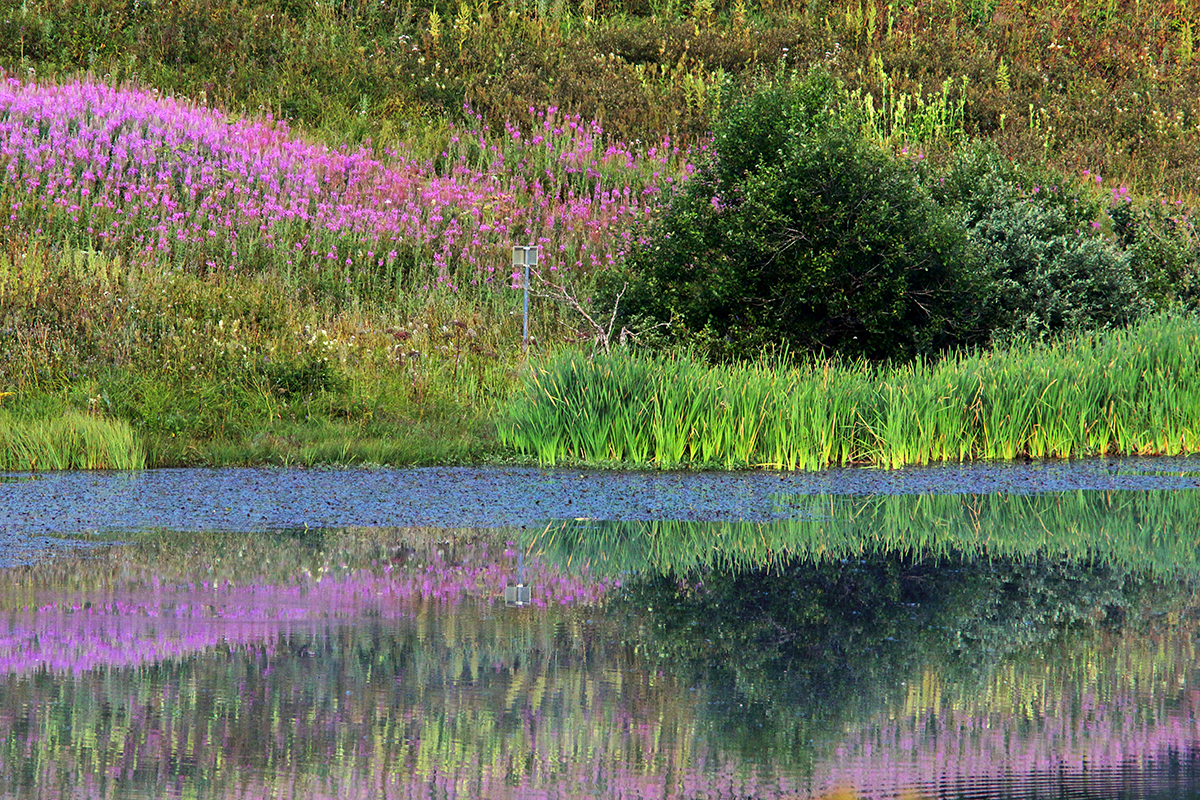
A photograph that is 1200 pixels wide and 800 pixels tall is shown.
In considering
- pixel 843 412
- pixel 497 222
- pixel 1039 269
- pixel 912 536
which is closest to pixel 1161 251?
pixel 1039 269

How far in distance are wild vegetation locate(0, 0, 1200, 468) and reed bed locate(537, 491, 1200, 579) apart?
2.87 m

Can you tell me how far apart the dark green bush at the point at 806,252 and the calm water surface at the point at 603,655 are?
547 cm

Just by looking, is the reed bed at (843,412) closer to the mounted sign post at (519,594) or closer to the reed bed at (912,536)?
the reed bed at (912,536)

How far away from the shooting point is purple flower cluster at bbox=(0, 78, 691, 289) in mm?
18594

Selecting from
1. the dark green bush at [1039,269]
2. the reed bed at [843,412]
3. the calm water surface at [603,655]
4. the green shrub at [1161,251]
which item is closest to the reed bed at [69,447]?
the calm water surface at [603,655]

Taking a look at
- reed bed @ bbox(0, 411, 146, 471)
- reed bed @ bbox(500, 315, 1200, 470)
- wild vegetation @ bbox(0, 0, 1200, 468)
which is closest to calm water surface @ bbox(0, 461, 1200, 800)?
reed bed @ bbox(0, 411, 146, 471)

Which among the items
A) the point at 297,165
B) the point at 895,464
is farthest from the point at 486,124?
the point at 895,464

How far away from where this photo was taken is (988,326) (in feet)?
56.3

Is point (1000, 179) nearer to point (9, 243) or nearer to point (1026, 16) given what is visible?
point (9, 243)

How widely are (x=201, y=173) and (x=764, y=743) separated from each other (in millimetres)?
16346

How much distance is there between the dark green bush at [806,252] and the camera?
50.9ft

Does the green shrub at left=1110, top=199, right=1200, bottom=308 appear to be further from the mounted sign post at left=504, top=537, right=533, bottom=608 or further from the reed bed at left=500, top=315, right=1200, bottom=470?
the mounted sign post at left=504, top=537, right=533, bottom=608

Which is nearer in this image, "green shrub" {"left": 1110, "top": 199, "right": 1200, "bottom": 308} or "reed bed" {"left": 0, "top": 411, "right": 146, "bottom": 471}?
"reed bed" {"left": 0, "top": 411, "right": 146, "bottom": 471}

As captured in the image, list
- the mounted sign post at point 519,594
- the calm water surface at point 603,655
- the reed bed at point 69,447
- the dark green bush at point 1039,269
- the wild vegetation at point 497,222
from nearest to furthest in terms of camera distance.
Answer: the calm water surface at point 603,655 → the mounted sign post at point 519,594 → the reed bed at point 69,447 → the wild vegetation at point 497,222 → the dark green bush at point 1039,269
